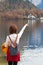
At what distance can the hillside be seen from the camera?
57.5 m

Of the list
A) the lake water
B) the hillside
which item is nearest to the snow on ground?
the lake water

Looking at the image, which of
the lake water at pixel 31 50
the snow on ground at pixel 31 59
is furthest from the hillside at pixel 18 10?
the snow on ground at pixel 31 59

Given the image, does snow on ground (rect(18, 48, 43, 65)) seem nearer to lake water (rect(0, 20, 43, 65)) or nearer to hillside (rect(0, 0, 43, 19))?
lake water (rect(0, 20, 43, 65))

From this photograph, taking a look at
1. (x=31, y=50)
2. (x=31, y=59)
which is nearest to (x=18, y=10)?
(x=31, y=50)

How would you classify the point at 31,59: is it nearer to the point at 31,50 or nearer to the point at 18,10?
the point at 31,50

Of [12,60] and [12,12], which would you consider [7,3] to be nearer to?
[12,12]

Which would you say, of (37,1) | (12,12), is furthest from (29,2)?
(12,12)

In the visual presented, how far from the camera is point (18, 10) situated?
5812cm

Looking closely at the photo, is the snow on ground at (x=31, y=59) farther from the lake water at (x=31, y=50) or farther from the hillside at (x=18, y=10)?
the hillside at (x=18, y=10)

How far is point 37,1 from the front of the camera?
205 ft

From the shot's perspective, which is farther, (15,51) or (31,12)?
(31,12)

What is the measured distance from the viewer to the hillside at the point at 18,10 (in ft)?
189

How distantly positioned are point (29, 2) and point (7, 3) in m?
4.30

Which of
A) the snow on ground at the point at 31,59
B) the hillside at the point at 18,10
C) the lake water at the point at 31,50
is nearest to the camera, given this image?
the snow on ground at the point at 31,59
